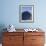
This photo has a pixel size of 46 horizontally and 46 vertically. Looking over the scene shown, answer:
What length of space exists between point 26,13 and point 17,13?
300 mm

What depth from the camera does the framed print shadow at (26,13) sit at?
4.27 m

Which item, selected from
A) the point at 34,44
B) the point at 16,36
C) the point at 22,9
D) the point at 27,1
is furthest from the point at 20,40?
the point at 27,1

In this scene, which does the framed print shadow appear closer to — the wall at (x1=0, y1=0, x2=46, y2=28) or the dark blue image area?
the dark blue image area

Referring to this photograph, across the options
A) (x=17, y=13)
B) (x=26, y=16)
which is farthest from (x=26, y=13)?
(x=17, y=13)

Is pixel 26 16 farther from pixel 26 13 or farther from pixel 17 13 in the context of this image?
pixel 17 13

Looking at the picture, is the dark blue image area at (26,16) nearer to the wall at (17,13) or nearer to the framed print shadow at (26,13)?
the framed print shadow at (26,13)

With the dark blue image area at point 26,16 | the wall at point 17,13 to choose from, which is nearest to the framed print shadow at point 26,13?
the dark blue image area at point 26,16

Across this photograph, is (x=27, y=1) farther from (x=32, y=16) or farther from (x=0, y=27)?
(x=0, y=27)

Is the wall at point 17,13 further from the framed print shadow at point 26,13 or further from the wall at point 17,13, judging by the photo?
the framed print shadow at point 26,13

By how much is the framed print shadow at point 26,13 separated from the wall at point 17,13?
100 millimetres

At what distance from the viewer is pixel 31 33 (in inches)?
150

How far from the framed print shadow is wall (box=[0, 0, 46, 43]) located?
0.10 m

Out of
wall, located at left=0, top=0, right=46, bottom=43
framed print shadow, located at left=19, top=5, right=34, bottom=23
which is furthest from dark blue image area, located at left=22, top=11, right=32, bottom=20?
wall, located at left=0, top=0, right=46, bottom=43

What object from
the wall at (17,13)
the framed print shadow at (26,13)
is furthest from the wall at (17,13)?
the framed print shadow at (26,13)
